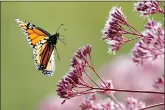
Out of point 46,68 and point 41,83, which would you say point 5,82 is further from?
point 46,68

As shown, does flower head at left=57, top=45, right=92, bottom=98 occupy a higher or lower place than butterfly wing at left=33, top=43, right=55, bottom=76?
lower

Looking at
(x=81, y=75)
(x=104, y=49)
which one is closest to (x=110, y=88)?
(x=81, y=75)

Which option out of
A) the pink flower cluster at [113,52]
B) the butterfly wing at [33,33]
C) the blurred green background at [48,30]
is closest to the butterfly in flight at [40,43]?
the butterfly wing at [33,33]

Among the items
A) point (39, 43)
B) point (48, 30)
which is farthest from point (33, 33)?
point (48, 30)

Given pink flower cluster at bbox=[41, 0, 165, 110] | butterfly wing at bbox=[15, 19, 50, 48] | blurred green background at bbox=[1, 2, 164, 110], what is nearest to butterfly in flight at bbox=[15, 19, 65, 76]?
butterfly wing at bbox=[15, 19, 50, 48]

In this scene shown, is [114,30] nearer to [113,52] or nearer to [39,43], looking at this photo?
[113,52]

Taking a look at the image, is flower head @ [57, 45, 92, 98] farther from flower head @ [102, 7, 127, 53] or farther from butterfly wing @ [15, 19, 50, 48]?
butterfly wing @ [15, 19, 50, 48]
